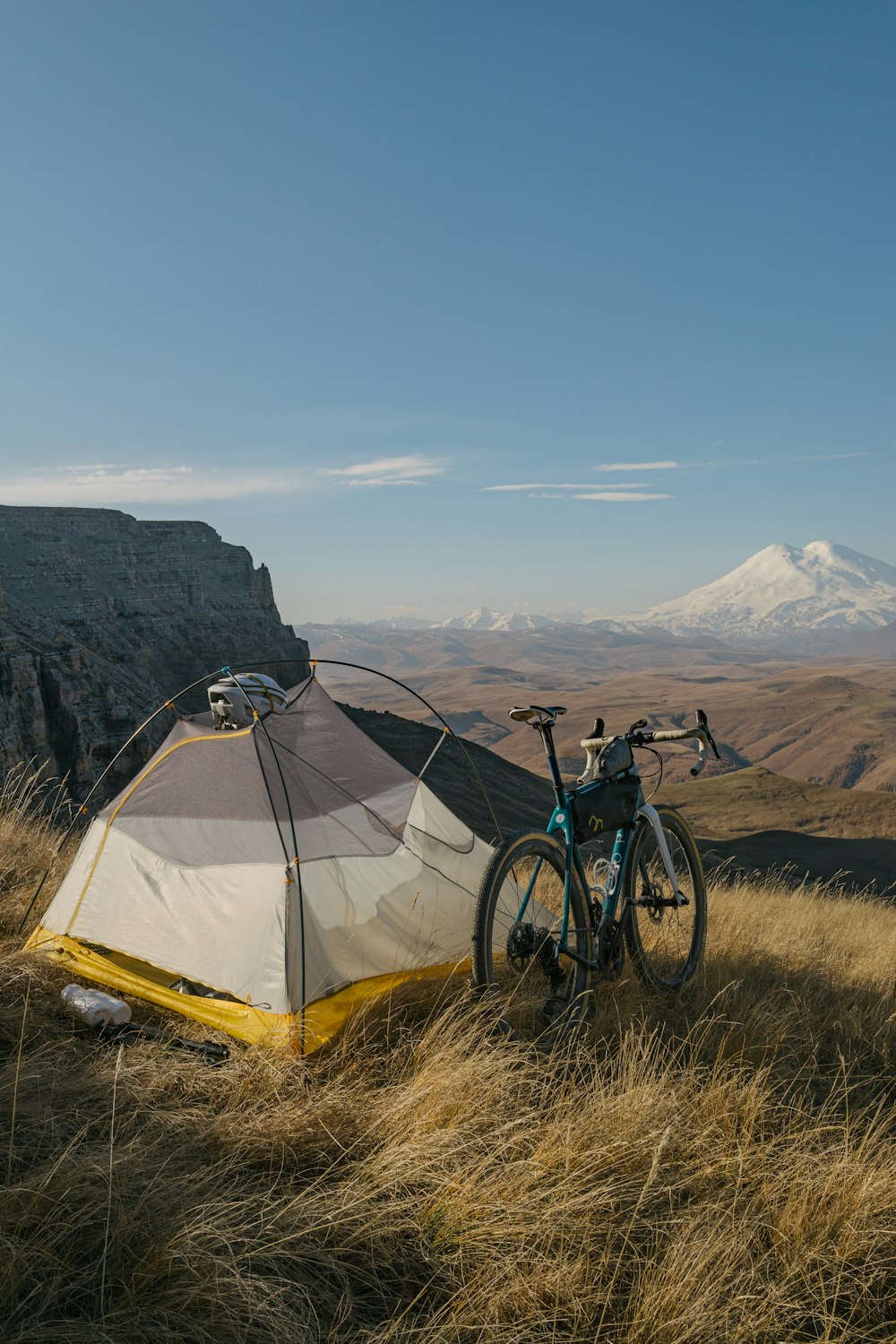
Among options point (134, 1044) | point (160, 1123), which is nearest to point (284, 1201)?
point (160, 1123)

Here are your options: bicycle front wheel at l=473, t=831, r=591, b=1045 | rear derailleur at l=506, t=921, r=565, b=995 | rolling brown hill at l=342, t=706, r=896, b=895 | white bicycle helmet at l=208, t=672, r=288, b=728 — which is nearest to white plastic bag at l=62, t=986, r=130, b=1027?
white bicycle helmet at l=208, t=672, r=288, b=728

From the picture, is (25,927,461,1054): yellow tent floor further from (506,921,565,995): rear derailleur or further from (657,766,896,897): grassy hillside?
(657,766,896,897): grassy hillside

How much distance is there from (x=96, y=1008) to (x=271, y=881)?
0.97 meters

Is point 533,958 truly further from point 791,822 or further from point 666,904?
point 791,822

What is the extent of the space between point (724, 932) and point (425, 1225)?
425cm

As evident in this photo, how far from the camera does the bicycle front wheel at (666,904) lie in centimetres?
461

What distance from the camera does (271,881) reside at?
436 cm

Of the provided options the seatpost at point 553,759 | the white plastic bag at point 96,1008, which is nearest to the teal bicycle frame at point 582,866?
the seatpost at point 553,759

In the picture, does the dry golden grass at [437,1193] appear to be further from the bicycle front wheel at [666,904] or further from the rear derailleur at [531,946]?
the bicycle front wheel at [666,904]

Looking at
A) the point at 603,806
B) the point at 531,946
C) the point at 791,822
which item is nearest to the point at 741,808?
the point at 791,822

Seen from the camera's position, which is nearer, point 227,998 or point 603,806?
point 227,998

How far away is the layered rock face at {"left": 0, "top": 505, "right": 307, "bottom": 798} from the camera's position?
39.3m

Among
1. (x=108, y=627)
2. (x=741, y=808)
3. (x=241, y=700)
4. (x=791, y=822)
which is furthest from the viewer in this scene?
(x=741, y=808)

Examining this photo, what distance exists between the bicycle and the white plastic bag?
170 centimetres
